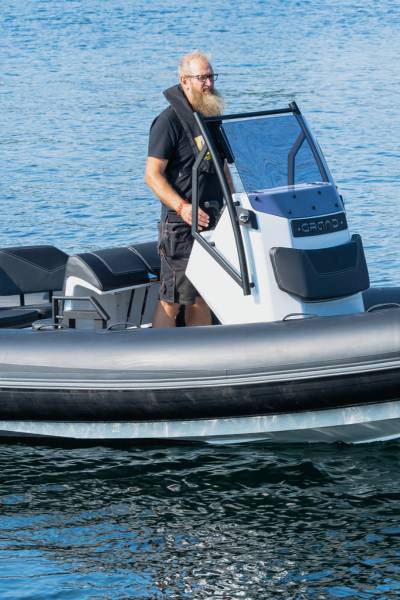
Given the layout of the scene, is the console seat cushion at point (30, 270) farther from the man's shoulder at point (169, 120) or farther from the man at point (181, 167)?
the man's shoulder at point (169, 120)

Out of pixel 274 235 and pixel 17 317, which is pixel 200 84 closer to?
pixel 274 235

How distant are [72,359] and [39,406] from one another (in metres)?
0.28

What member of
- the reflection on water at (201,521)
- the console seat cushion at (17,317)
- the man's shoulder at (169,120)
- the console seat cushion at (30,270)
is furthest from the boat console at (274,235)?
the console seat cushion at (30,270)

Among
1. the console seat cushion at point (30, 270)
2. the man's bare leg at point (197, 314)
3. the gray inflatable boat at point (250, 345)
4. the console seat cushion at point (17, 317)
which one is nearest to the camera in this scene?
the gray inflatable boat at point (250, 345)

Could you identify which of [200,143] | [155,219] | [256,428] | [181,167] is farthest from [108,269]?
[155,219]

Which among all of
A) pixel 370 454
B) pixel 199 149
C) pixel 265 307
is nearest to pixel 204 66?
pixel 199 149

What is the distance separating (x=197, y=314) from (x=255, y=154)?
75 centimetres

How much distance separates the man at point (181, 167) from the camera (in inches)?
206

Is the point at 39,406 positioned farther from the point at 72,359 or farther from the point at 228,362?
the point at 228,362

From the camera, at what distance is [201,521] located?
16.4 ft

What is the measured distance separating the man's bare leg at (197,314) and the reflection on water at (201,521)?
551mm

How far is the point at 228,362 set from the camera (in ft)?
16.7

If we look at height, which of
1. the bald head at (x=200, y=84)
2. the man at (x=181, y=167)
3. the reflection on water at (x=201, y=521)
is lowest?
the reflection on water at (x=201, y=521)

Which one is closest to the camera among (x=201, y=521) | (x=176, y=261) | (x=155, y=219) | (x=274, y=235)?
(x=201, y=521)
